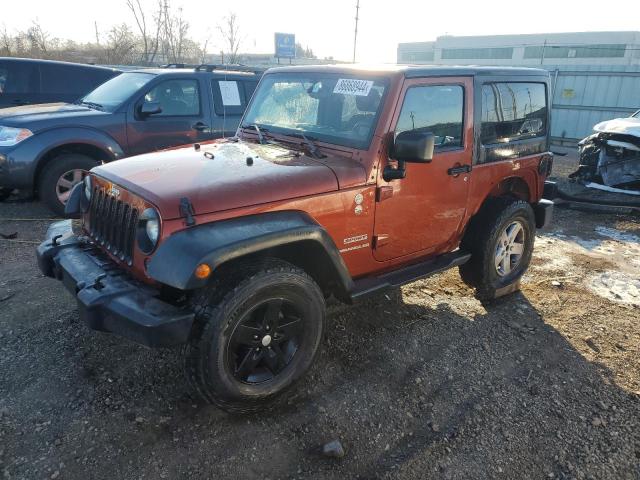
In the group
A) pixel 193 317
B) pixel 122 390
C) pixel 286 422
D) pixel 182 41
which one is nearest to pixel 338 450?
pixel 286 422

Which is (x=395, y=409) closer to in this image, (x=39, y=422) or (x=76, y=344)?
(x=39, y=422)

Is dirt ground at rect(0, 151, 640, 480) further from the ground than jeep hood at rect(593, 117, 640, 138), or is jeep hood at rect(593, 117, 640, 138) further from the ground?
jeep hood at rect(593, 117, 640, 138)

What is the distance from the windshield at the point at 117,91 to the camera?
6262mm

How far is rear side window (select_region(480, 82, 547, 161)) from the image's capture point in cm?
385

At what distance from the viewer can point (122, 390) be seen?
2.95m

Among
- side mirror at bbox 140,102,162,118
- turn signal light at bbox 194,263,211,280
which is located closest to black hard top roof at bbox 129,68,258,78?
side mirror at bbox 140,102,162,118

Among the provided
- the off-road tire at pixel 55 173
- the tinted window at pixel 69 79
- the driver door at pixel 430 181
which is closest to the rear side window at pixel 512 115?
the driver door at pixel 430 181

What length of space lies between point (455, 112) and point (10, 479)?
3562 mm

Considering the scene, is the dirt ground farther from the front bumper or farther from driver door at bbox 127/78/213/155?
driver door at bbox 127/78/213/155

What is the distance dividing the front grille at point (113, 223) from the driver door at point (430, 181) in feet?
5.07

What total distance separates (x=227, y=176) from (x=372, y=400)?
1.64m

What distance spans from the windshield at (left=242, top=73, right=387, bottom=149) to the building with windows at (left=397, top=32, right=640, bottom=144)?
713 cm

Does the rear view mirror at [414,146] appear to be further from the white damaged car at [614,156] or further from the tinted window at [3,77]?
the tinted window at [3,77]

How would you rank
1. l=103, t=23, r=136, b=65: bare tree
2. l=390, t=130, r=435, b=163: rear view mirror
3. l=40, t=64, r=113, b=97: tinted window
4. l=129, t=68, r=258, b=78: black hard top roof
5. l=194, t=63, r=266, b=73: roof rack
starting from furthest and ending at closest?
l=103, t=23, r=136, b=65: bare tree, l=40, t=64, r=113, b=97: tinted window, l=194, t=63, r=266, b=73: roof rack, l=129, t=68, r=258, b=78: black hard top roof, l=390, t=130, r=435, b=163: rear view mirror
